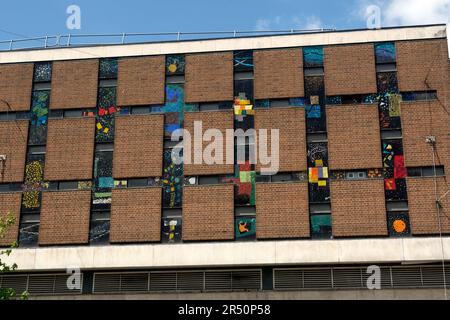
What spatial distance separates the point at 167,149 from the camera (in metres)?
35.1

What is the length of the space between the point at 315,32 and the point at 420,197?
1203 cm

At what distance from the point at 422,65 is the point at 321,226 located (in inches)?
460

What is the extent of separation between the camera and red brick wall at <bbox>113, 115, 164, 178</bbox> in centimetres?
3478

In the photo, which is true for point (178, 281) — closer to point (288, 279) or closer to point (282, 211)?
point (288, 279)

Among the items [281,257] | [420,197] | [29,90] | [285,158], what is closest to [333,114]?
[285,158]

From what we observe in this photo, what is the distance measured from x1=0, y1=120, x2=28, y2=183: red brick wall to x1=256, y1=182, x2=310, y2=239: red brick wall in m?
15.1

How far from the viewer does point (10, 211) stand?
34.8 m

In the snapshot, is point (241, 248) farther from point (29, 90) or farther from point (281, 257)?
point (29, 90)

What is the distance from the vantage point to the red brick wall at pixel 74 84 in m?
36.6

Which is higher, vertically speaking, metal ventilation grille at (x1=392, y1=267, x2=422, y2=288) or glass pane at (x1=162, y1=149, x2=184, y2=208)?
glass pane at (x1=162, y1=149, x2=184, y2=208)

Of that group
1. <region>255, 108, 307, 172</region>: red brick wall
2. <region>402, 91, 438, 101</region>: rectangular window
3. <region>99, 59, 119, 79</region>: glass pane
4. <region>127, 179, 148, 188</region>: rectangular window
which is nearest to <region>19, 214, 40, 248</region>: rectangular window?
<region>127, 179, 148, 188</region>: rectangular window

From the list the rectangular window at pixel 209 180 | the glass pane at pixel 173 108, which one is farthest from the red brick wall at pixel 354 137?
the glass pane at pixel 173 108

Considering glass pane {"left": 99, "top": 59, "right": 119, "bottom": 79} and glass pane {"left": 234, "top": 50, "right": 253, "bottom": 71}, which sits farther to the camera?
glass pane {"left": 99, "top": 59, "right": 119, "bottom": 79}

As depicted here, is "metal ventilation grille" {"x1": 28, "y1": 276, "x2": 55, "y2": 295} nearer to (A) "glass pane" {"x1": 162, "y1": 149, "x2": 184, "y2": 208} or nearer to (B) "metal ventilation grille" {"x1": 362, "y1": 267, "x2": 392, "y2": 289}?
(A) "glass pane" {"x1": 162, "y1": 149, "x2": 184, "y2": 208}
